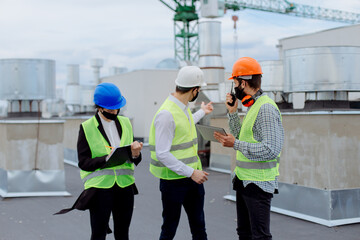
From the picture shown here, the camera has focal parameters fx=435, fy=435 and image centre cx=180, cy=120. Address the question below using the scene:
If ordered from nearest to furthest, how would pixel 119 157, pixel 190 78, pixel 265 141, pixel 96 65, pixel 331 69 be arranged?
pixel 265 141 < pixel 119 157 < pixel 190 78 < pixel 331 69 < pixel 96 65

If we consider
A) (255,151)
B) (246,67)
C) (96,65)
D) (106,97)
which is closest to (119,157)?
(106,97)

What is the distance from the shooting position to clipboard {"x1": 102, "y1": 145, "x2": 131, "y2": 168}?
3780mm

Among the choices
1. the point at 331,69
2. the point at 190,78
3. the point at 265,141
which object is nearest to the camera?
the point at 265,141

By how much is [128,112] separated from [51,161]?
1923 cm

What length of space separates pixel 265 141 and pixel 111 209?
155 cm

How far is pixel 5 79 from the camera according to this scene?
36.4 ft

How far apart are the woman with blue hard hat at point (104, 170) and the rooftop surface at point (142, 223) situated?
244cm

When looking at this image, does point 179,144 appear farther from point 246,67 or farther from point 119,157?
point 246,67

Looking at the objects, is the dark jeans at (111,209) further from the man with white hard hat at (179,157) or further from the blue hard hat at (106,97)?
the blue hard hat at (106,97)

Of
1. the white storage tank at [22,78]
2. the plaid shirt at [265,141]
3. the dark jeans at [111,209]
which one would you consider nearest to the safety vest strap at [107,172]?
the dark jeans at [111,209]

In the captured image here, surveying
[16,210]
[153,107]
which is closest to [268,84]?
[16,210]

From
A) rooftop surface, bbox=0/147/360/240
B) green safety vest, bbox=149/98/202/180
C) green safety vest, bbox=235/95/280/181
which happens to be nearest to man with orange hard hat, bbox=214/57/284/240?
green safety vest, bbox=235/95/280/181

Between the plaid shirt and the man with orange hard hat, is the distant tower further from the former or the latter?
the plaid shirt

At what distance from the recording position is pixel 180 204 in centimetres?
410
